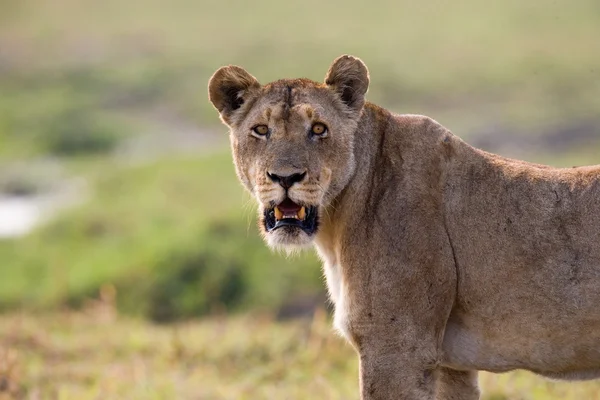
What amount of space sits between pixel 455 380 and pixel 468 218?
33.7 inches

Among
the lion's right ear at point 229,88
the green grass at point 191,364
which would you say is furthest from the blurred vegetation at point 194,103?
the green grass at point 191,364

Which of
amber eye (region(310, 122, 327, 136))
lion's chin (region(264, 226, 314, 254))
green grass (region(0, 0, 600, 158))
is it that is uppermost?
green grass (region(0, 0, 600, 158))

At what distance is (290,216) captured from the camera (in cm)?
490

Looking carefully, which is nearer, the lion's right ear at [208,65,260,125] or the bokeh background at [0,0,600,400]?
the lion's right ear at [208,65,260,125]

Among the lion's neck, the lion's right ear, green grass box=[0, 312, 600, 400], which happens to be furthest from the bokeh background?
the lion's neck

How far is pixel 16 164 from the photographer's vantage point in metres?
20.1

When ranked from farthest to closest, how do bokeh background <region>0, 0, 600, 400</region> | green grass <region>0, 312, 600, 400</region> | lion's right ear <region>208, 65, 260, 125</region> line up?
1. bokeh background <region>0, 0, 600, 400</region>
2. green grass <region>0, 312, 600, 400</region>
3. lion's right ear <region>208, 65, 260, 125</region>

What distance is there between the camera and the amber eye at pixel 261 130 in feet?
16.7

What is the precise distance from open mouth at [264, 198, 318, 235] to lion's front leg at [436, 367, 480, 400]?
1.01m

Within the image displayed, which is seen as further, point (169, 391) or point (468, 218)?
point (169, 391)

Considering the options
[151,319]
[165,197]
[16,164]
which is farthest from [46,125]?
[151,319]

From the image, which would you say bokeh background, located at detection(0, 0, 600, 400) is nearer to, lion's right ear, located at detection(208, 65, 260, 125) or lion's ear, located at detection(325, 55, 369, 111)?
lion's right ear, located at detection(208, 65, 260, 125)

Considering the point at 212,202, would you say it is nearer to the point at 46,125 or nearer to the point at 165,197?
the point at 165,197

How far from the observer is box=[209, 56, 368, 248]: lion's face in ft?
16.0
